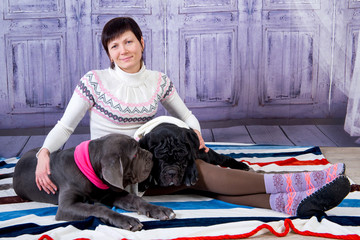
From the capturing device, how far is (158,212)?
1.99m

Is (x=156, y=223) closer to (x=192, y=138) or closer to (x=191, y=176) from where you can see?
(x=191, y=176)

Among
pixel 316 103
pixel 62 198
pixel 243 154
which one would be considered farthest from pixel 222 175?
pixel 316 103

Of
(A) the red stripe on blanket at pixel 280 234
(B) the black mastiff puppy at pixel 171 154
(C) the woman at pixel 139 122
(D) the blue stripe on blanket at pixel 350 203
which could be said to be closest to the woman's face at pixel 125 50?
(C) the woman at pixel 139 122

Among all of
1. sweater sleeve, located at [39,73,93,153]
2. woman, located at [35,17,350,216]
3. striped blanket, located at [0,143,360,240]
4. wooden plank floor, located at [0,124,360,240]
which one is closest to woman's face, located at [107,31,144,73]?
woman, located at [35,17,350,216]

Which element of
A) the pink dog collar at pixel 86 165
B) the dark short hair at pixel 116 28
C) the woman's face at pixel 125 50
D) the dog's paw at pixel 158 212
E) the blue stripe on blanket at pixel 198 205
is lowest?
the blue stripe on blanket at pixel 198 205

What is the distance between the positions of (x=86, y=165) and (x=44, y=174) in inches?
9.9

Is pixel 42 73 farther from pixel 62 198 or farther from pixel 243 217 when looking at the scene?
pixel 243 217

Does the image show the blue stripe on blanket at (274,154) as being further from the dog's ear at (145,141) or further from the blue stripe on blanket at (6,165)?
the blue stripe on blanket at (6,165)

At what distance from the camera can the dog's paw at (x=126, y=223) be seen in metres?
1.87

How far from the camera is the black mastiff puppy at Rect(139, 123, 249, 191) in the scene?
6.91 feet

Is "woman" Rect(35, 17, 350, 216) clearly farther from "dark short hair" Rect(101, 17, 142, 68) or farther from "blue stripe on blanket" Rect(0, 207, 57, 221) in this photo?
"blue stripe on blanket" Rect(0, 207, 57, 221)

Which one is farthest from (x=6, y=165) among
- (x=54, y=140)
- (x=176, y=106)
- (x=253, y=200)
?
(x=253, y=200)

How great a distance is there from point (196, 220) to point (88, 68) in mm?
2347

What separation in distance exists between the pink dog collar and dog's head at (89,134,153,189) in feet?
0.07
